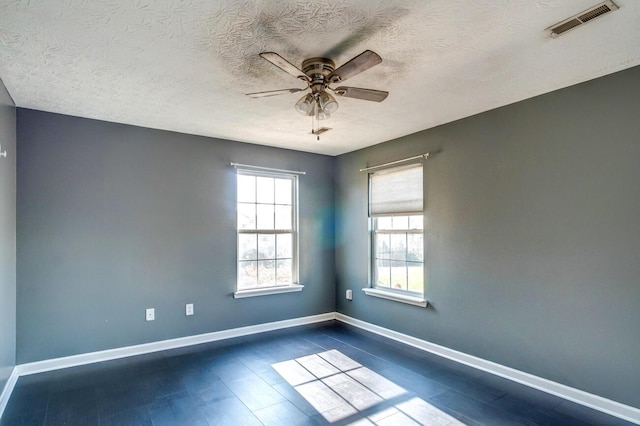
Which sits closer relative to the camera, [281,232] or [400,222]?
[400,222]

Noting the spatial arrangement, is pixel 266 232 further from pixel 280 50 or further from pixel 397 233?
pixel 280 50

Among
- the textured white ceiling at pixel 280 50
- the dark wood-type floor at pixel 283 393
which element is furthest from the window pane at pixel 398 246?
the textured white ceiling at pixel 280 50

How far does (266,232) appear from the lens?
183 inches

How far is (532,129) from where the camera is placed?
118 inches

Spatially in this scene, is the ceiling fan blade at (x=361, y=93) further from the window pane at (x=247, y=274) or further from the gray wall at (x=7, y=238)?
the window pane at (x=247, y=274)

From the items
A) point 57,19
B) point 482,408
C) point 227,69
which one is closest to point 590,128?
point 482,408

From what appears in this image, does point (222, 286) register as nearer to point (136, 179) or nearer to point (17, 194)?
point (136, 179)

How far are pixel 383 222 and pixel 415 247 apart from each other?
0.61m

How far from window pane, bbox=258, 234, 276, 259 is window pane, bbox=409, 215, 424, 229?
179 cm

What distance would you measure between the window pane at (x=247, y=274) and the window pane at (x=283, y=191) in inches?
36.1

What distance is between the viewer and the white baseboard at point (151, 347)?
324cm

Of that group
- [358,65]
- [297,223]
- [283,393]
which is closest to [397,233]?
[297,223]

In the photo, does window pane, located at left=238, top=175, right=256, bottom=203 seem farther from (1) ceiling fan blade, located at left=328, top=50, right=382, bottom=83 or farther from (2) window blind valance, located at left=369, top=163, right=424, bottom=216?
(1) ceiling fan blade, located at left=328, top=50, right=382, bottom=83

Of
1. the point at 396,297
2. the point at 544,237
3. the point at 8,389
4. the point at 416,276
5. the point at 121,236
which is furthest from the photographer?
the point at 396,297
